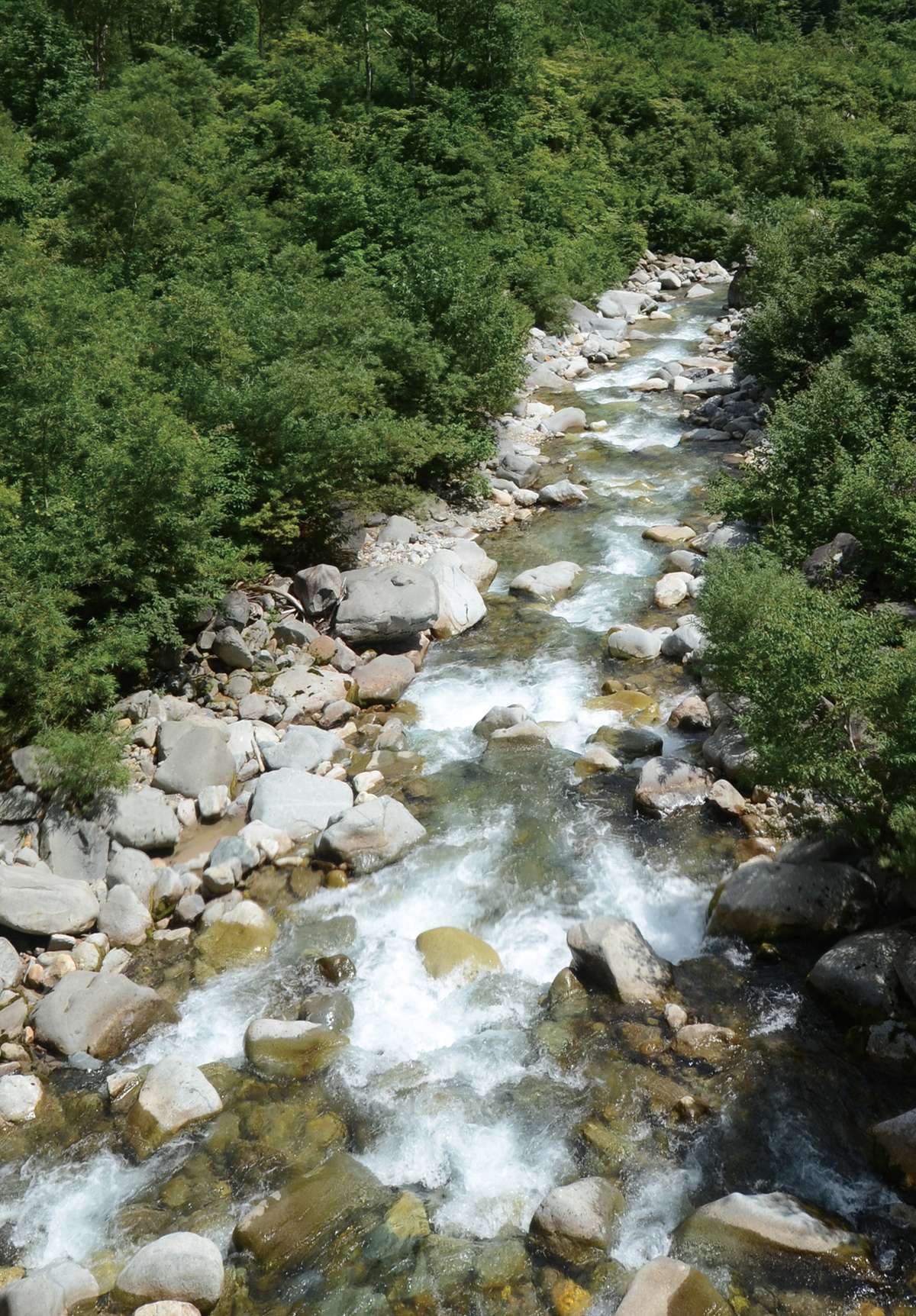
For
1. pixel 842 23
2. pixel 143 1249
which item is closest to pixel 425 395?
pixel 143 1249

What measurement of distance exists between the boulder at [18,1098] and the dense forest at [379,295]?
325 centimetres

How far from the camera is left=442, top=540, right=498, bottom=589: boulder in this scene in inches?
607

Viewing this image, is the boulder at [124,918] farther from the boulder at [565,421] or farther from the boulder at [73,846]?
the boulder at [565,421]

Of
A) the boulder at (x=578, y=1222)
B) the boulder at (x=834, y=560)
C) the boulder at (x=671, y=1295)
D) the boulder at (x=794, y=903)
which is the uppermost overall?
the boulder at (x=834, y=560)

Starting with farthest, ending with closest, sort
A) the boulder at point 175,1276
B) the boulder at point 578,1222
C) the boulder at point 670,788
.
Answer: the boulder at point 670,788
the boulder at point 578,1222
the boulder at point 175,1276

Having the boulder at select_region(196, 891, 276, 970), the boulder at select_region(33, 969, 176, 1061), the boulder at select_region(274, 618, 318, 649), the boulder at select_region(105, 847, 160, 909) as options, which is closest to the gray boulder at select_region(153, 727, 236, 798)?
the boulder at select_region(105, 847, 160, 909)

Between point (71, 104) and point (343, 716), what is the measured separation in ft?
69.9

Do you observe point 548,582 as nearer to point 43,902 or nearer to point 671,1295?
point 43,902

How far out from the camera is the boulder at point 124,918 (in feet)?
29.6

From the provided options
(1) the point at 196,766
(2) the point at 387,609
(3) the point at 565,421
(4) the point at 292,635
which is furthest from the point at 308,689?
(3) the point at 565,421

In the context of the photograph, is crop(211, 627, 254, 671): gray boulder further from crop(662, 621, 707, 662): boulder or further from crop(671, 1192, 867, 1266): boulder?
crop(671, 1192, 867, 1266): boulder

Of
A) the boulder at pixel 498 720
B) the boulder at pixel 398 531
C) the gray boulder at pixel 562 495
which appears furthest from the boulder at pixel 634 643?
the gray boulder at pixel 562 495

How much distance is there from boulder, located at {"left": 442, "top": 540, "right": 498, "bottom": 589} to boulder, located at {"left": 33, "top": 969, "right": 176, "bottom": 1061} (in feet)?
28.7

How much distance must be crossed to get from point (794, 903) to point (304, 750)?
5.82 metres
